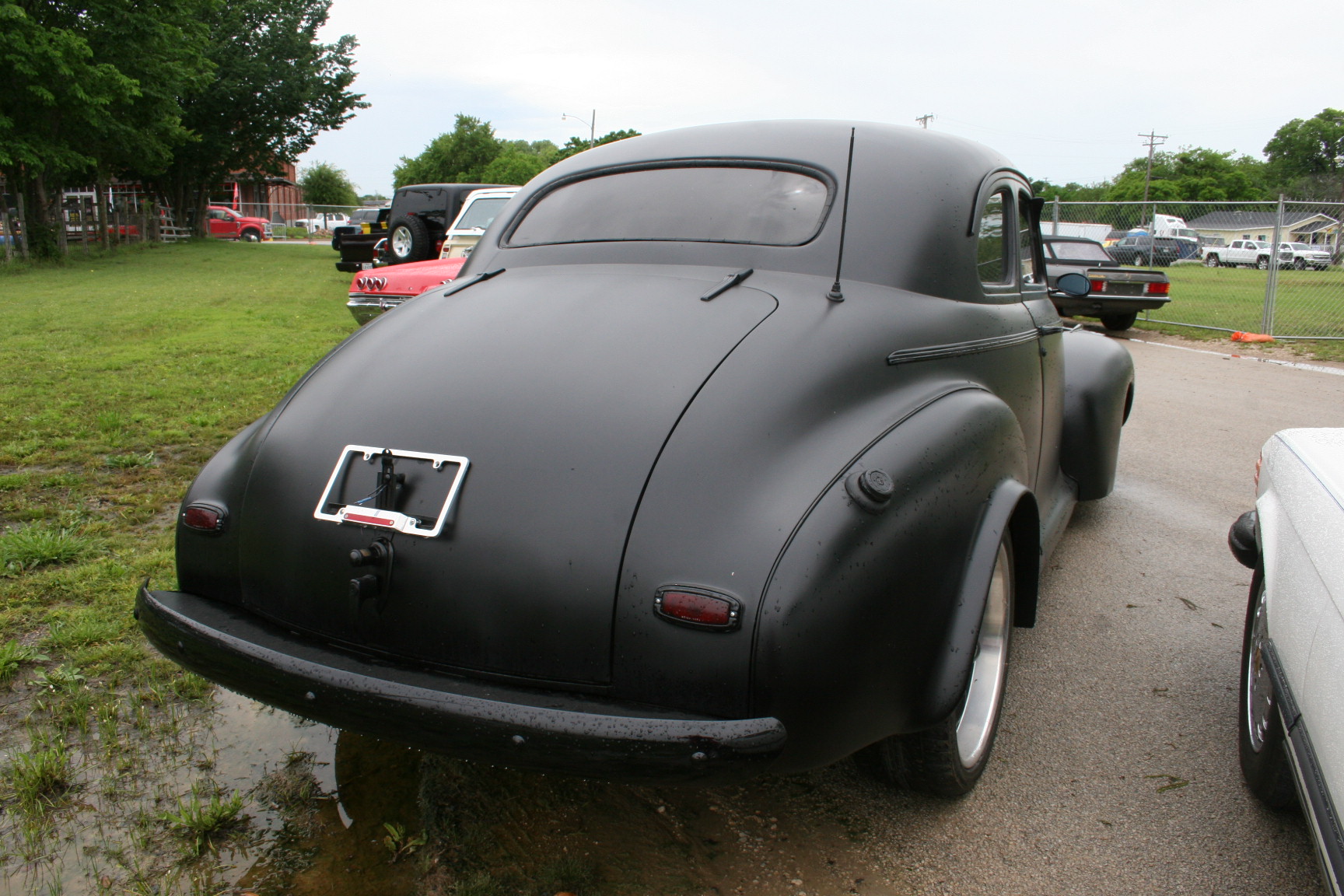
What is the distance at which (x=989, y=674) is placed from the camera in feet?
8.11

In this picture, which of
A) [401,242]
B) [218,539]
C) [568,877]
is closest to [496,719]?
[568,877]

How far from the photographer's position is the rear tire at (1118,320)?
1355 centimetres

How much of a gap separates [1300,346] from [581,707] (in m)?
13.3

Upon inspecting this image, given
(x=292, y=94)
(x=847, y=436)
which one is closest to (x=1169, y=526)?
(x=847, y=436)

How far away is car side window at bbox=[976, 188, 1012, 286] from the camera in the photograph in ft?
8.95

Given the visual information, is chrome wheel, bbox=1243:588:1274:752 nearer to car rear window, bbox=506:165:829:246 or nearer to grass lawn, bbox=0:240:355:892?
A: car rear window, bbox=506:165:829:246

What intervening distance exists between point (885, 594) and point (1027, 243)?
7.25 ft

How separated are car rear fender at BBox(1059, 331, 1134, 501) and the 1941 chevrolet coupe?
53.1 inches

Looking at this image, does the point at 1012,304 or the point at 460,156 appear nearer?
the point at 1012,304

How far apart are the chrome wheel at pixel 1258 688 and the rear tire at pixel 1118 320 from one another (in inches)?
487

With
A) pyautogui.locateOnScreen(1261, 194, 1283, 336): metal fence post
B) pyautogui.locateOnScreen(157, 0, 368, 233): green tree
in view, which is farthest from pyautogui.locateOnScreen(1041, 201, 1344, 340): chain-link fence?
pyautogui.locateOnScreen(157, 0, 368, 233): green tree

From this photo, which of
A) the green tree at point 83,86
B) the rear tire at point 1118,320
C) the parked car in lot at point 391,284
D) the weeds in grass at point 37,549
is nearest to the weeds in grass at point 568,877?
the weeds in grass at point 37,549

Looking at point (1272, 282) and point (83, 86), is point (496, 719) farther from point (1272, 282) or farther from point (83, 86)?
point (83, 86)

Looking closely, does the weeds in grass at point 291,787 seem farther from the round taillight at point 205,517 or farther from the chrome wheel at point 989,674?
the chrome wheel at point 989,674
